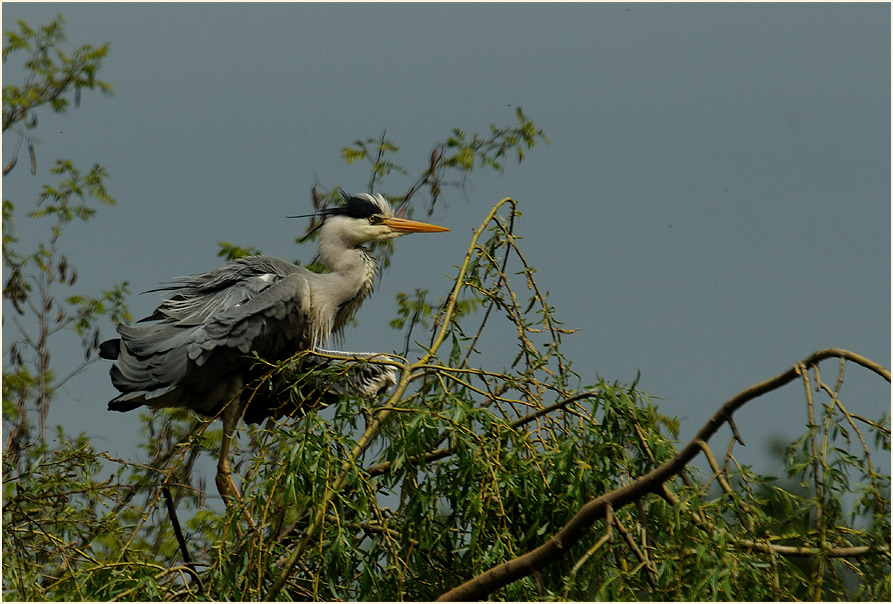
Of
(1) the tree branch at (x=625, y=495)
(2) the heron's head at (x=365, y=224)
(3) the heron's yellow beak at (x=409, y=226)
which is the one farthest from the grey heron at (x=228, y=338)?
(1) the tree branch at (x=625, y=495)

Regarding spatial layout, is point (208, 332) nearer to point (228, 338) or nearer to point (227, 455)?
point (228, 338)

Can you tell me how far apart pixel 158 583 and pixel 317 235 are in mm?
2704

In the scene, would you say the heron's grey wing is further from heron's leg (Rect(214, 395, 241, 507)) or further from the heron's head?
the heron's head

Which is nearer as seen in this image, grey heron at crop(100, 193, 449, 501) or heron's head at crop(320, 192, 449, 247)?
grey heron at crop(100, 193, 449, 501)

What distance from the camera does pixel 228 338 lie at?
4402mm

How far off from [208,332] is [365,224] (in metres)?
1.21

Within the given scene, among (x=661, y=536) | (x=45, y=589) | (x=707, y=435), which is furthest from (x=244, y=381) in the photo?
(x=707, y=435)

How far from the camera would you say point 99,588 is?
10.00 feet

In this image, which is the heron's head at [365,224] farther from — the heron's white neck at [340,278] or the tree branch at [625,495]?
the tree branch at [625,495]

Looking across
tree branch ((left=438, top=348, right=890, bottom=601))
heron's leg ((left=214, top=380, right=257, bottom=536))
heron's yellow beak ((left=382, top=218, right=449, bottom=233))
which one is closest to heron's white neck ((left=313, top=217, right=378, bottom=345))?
heron's yellow beak ((left=382, top=218, right=449, bottom=233))

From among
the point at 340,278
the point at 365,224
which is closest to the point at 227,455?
the point at 340,278

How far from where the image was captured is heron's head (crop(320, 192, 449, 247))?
210 inches

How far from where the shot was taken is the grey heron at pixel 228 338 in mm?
4379

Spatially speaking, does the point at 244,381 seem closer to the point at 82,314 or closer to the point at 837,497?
the point at 82,314
